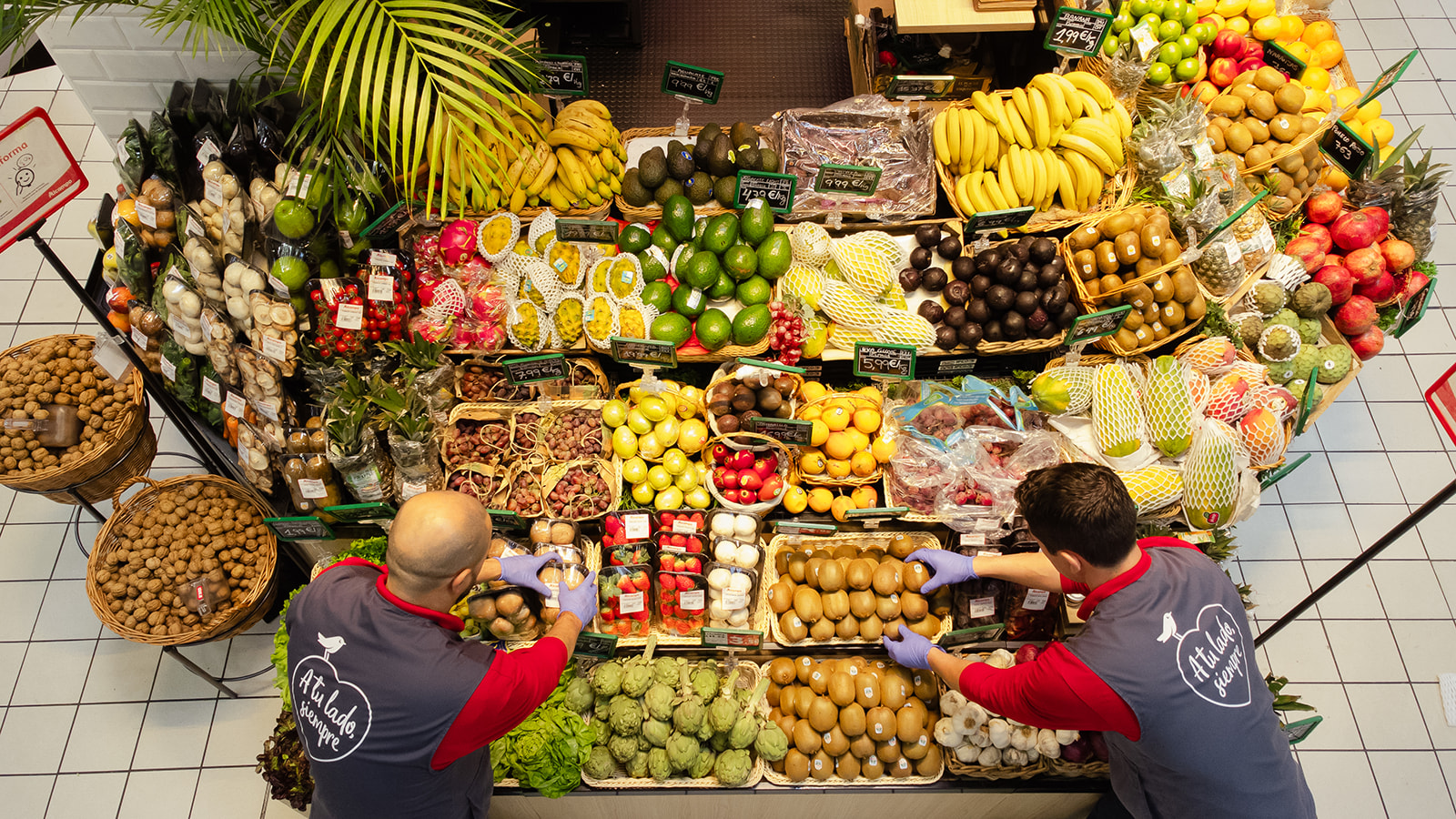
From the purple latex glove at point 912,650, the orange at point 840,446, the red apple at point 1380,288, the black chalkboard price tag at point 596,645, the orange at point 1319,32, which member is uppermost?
the orange at point 1319,32

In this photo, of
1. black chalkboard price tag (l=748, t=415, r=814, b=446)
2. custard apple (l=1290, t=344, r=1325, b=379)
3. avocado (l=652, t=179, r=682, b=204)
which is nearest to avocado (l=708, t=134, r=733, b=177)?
avocado (l=652, t=179, r=682, b=204)

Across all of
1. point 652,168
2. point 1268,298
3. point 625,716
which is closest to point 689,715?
point 625,716

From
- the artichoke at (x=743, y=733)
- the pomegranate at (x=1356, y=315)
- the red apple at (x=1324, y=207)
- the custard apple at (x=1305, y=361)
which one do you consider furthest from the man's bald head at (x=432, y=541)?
the red apple at (x=1324, y=207)

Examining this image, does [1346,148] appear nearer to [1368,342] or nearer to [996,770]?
[1368,342]

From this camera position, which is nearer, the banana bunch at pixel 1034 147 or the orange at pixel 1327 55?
the banana bunch at pixel 1034 147

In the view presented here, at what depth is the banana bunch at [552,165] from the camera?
3.67 metres

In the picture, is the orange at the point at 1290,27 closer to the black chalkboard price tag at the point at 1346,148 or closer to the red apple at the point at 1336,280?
the black chalkboard price tag at the point at 1346,148

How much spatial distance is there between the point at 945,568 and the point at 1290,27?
12.9 feet

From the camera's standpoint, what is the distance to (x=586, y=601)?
9.27 ft

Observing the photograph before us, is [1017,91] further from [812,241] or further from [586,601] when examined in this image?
[586,601]

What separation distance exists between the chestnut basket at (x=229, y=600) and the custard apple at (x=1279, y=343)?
15.0ft

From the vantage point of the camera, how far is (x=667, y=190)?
3.76m

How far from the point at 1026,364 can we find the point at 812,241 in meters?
1.19

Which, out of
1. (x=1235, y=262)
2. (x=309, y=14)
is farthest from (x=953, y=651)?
(x=309, y=14)
